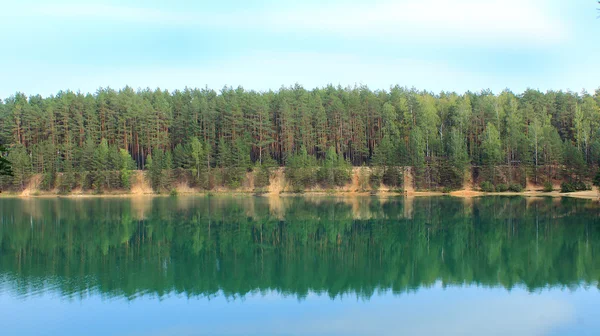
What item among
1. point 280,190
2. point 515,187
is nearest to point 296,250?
point 280,190

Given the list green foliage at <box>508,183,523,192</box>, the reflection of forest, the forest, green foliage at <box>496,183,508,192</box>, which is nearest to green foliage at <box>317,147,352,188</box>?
the forest

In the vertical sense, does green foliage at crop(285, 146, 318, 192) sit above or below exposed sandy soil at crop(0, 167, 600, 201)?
above

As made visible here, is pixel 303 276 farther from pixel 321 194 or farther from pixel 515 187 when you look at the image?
pixel 515 187

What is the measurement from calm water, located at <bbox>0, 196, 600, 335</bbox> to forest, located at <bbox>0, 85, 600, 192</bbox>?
103 feet

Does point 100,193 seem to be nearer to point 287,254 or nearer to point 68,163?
point 68,163

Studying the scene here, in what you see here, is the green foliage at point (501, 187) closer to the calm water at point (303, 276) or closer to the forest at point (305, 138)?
the forest at point (305, 138)

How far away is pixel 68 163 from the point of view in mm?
76250

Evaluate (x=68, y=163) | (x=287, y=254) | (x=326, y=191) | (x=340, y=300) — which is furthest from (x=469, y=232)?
(x=68, y=163)

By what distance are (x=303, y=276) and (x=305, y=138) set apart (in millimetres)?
58761

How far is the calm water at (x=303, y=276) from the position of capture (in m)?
15.4

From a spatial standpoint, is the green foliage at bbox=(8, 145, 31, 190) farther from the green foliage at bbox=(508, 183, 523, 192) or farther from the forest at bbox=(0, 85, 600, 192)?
the green foliage at bbox=(508, 183, 523, 192)

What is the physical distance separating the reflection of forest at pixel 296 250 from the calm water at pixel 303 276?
12 centimetres

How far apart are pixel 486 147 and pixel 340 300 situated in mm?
60826

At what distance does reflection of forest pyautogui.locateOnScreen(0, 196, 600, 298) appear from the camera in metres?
20.6
